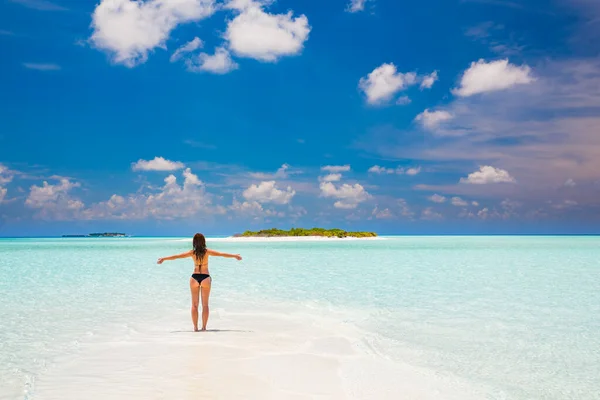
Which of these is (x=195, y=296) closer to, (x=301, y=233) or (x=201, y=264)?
(x=201, y=264)

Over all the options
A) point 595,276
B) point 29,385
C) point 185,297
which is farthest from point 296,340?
point 595,276

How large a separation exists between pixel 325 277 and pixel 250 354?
1624 cm

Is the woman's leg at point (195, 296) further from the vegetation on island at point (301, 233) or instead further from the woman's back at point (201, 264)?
the vegetation on island at point (301, 233)

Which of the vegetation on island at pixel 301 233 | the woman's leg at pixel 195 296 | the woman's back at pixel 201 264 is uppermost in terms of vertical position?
the vegetation on island at pixel 301 233

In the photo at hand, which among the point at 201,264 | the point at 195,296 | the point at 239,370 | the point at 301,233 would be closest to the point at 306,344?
the point at 239,370

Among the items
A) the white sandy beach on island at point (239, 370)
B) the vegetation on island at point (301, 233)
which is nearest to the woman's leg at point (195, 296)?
the white sandy beach on island at point (239, 370)

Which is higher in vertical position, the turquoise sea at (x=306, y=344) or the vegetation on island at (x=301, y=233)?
the vegetation on island at (x=301, y=233)

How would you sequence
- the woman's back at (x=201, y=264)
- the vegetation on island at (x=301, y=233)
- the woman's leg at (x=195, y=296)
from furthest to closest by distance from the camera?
the vegetation on island at (x=301, y=233) → the woman's leg at (x=195, y=296) → the woman's back at (x=201, y=264)

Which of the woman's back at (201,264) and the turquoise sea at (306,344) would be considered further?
the woman's back at (201,264)

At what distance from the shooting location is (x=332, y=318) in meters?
13.7

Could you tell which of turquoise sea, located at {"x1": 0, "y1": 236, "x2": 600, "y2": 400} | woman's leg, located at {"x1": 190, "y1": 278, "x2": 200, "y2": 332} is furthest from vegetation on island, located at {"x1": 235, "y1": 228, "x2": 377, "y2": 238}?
woman's leg, located at {"x1": 190, "y1": 278, "x2": 200, "y2": 332}

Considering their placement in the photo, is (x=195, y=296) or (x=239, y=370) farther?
(x=195, y=296)

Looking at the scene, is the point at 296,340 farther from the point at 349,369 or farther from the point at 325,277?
the point at 325,277

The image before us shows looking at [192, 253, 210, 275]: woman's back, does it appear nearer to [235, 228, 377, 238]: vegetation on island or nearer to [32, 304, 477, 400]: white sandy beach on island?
[32, 304, 477, 400]: white sandy beach on island
